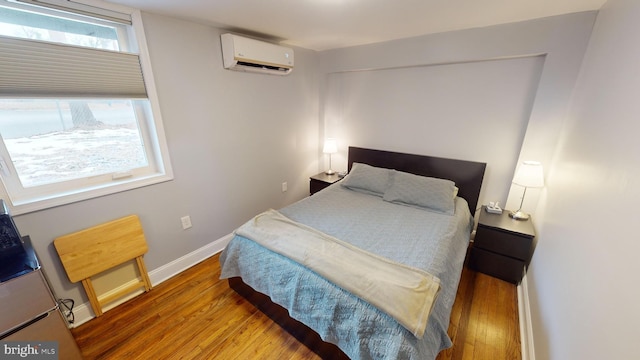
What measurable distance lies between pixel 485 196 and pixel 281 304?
224cm

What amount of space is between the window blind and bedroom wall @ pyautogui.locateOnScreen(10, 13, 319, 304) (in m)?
0.20

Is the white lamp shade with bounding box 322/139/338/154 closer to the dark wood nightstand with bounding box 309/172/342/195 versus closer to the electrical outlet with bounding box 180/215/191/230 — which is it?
the dark wood nightstand with bounding box 309/172/342/195

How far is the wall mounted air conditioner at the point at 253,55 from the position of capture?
80.9 inches

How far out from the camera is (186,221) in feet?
7.18

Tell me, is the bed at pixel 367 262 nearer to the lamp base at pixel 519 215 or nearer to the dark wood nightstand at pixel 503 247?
the dark wood nightstand at pixel 503 247

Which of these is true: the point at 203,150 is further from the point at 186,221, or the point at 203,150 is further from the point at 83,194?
the point at 83,194

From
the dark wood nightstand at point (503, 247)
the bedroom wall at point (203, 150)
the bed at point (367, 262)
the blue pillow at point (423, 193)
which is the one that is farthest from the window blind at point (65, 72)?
the dark wood nightstand at point (503, 247)

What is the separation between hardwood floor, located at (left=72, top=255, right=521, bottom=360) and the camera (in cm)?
149

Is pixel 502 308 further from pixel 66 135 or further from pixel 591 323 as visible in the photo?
pixel 66 135

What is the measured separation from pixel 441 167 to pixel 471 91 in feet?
2.56

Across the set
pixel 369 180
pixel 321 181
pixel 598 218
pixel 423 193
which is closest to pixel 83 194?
pixel 321 181

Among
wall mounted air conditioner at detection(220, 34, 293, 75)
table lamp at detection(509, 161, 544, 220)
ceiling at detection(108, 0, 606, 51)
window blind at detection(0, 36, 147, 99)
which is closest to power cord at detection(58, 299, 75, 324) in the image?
window blind at detection(0, 36, 147, 99)

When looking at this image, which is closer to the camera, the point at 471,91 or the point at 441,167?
the point at 471,91

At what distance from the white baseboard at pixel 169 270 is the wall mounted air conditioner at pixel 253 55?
69.0 inches
